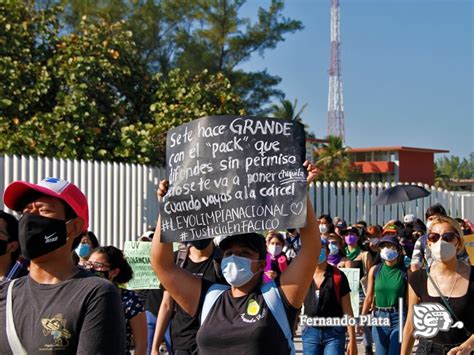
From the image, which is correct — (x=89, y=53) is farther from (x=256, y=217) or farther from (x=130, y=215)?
(x=256, y=217)

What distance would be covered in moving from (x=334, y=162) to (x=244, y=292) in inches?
1617

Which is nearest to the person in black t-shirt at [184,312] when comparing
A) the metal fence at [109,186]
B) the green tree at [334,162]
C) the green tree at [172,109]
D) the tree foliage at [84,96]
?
the metal fence at [109,186]

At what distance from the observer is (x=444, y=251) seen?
5812 mm

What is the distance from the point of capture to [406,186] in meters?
19.3

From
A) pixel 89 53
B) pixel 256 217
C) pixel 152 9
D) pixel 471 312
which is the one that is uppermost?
pixel 152 9

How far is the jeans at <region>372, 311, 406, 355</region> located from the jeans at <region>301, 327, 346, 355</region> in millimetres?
1259

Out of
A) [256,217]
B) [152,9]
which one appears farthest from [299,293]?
[152,9]

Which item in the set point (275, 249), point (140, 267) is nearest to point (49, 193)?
point (140, 267)

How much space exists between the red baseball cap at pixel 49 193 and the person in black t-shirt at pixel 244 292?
125 cm

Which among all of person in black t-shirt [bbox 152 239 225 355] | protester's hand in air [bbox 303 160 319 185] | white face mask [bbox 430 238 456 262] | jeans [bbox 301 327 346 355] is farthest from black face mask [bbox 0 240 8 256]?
jeans [bbox 301 327 346 355]

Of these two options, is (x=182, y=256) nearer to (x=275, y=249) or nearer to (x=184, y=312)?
(x=184, y=312)

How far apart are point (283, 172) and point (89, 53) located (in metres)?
16.2

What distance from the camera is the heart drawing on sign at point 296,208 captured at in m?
4.22

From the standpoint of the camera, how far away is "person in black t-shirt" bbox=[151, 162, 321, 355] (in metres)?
4.09
